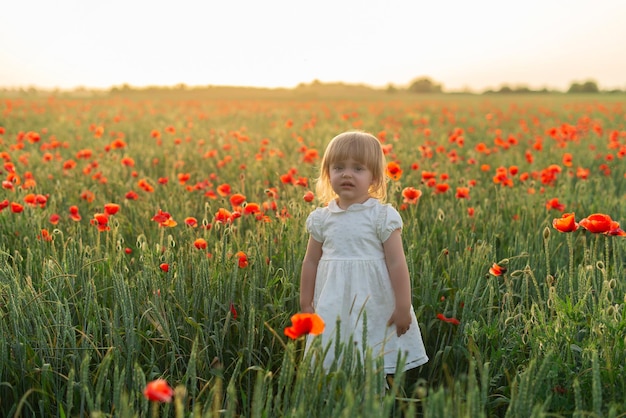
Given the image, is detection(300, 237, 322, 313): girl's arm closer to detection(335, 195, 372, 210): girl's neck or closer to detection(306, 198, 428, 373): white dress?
detection(306, 198, 428, 373): white dress

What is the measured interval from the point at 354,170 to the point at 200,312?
2.53ft

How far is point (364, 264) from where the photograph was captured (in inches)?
85.7

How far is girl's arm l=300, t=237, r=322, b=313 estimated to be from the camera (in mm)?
2268

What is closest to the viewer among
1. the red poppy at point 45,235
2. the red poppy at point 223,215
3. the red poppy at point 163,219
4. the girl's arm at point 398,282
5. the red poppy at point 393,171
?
the girl's arm at point 398,282

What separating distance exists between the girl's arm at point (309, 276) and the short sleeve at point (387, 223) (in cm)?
26

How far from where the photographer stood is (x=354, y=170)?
221cm

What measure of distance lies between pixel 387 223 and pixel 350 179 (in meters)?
0.20

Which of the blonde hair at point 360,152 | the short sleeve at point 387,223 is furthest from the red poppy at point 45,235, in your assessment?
the short sleeve at point 387,223

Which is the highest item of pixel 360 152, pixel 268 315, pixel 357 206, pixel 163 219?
pixel 360 152

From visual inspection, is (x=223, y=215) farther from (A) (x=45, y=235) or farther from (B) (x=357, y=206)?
(A) (x=45, y=235)

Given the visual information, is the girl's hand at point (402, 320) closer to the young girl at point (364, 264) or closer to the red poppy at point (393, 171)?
the young girl at point (364, 264)

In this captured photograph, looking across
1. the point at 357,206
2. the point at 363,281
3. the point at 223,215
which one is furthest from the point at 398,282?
the point at 223,215

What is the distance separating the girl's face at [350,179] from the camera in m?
2.18

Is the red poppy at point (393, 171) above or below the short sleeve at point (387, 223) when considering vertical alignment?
above
